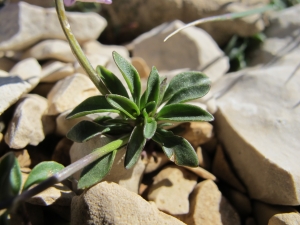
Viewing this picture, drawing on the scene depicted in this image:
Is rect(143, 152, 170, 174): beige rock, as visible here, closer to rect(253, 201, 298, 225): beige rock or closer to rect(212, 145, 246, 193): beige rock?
rect(212, 145, 246, 193): beige rock

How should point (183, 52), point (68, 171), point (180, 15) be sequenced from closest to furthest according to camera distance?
point (68, 171)
point (183, 52)
point (180, 15)

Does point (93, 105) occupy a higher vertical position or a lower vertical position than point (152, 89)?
lower

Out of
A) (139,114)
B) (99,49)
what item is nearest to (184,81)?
(139,114)

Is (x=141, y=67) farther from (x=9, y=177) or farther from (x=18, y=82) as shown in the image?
(x=9, y=177)

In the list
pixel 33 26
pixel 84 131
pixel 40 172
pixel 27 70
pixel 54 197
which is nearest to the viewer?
pixel 40 172

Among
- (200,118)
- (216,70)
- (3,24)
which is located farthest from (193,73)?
(3,24)

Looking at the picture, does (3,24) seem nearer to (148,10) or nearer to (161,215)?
(148,10)

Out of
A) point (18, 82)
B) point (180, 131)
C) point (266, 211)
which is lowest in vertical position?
point (266, 211)
